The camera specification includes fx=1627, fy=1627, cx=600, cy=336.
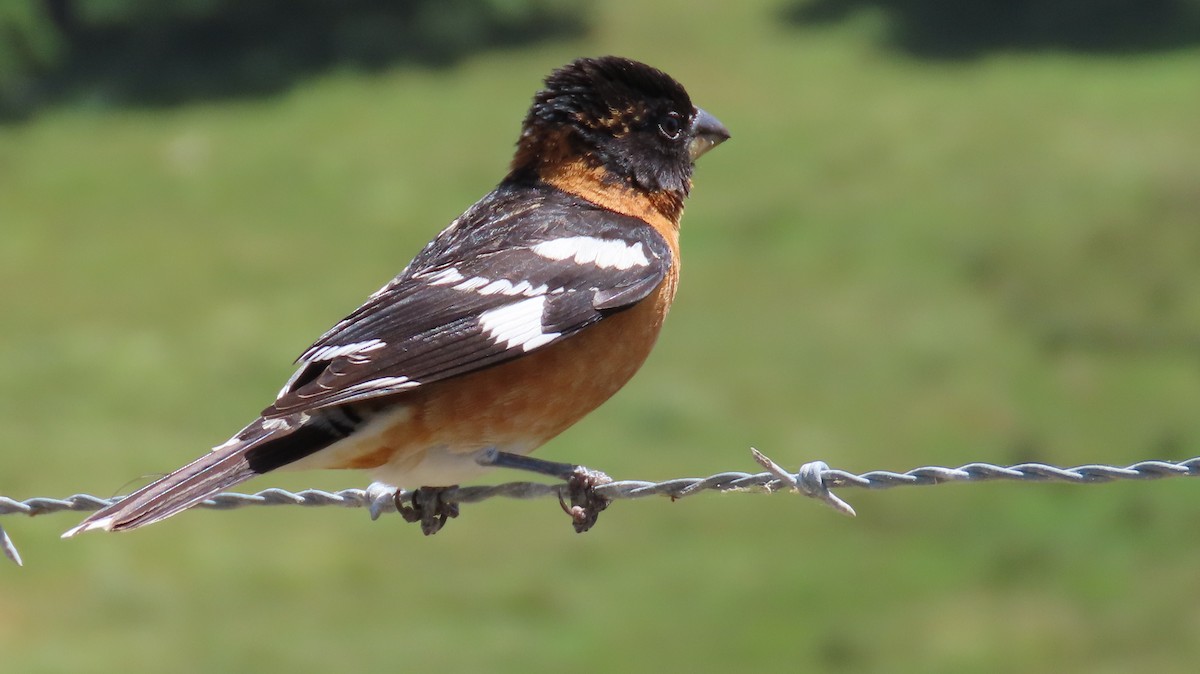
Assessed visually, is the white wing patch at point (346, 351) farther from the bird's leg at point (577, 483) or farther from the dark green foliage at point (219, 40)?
the dark green foliage at point (219, 40)

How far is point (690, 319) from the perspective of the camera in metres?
19.1

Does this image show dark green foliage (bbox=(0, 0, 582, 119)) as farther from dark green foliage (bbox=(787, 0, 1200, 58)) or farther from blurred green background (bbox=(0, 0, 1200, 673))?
dark green foliage (bbox=(787, 0, 1200, 58))

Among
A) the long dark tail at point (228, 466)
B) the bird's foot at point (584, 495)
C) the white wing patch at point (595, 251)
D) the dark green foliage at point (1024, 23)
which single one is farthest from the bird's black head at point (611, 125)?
the dark green foliage at point (1024, 23)

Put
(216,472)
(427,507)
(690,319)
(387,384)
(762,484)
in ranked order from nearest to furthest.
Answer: (762,484) → (216,472) → (387,384) → (427,507) → (690,319)

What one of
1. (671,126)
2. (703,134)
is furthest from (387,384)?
(703,134)

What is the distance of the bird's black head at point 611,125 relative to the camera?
6.29 metres

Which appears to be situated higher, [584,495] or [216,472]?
[216,472]

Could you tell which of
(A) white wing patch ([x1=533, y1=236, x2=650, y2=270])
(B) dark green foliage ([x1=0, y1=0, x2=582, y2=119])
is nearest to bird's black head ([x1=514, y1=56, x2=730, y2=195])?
(A) white wing patch ([x1=533, y1=236, x2=650, y2=270])

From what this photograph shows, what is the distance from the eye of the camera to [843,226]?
829 inches

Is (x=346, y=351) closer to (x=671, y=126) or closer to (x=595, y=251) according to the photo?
(x=595, y=251)

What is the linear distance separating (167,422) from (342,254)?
471 centimetres

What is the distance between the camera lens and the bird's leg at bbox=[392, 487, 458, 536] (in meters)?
5.65

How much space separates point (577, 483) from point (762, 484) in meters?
0.88

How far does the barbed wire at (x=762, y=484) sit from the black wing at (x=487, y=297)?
42 cm
